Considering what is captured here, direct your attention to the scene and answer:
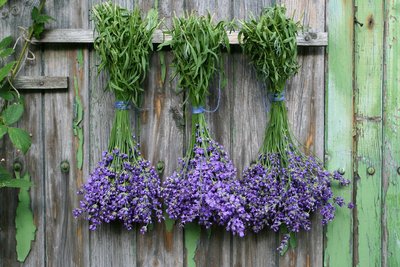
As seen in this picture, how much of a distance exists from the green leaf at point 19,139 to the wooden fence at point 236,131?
23 cm

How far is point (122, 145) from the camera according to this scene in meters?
2.32

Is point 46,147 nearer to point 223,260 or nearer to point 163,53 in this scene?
point 163,53

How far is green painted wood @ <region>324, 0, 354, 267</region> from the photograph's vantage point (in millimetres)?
2504

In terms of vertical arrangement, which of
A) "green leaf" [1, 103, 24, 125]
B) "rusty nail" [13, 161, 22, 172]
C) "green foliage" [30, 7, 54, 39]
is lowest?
"rusty nail" [13, 161, 22, 172]

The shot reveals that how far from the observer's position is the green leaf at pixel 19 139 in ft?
7.18

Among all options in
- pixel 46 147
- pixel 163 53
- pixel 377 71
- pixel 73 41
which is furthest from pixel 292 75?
pixel 46 147

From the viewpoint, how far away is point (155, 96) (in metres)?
2.45

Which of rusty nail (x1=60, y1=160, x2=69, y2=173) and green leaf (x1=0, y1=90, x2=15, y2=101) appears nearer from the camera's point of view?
green leaf (x1=0, y1=90, x2=15, y2=101)

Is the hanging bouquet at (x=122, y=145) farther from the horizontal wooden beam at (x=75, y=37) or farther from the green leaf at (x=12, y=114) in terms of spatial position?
the green leaf at (x=12, y=114)

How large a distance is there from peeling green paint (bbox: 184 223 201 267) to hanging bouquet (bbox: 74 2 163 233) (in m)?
0.20

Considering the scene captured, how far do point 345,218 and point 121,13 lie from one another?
1286 mm

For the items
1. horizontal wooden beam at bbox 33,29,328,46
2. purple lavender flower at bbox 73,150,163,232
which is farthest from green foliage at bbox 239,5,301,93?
purple lavender flower at bbox 73,150,163,232

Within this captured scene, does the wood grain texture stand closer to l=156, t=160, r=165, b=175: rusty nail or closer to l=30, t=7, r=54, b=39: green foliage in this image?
l=156, t=160, r=165, b=175: rusty nail

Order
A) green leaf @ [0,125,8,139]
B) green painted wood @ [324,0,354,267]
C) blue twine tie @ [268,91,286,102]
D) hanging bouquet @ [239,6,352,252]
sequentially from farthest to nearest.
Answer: green painted wood @ [324,0,354,267], blue twine tie @ [268,91,286,102], hanging bouquet @ [239,6,352,252], green leaf @ [0,125,8,139]
